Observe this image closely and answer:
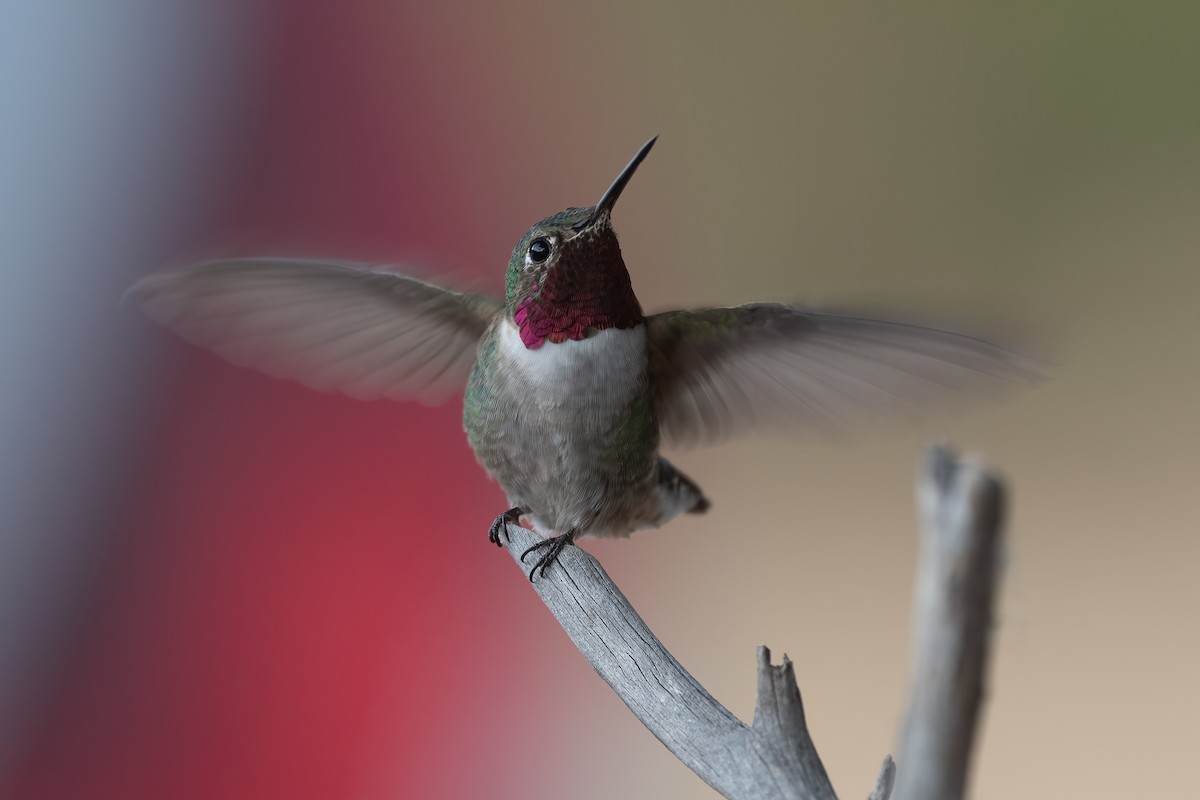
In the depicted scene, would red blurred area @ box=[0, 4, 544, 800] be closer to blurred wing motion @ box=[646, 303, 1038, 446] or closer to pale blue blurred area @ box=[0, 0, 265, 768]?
pale blue blurred area @ box=[0, 0, 265, 768]

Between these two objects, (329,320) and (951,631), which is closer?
(951,631)

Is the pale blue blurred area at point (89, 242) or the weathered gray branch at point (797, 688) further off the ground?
the pale blue blurred area at point (89, 242)

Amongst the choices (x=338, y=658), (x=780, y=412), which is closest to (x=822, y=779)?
(x=780, y=412)

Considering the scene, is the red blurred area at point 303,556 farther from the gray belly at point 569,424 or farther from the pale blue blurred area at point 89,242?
the gray belly at point 569,424

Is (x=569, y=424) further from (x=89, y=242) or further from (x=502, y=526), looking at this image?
(x=89, y=242)

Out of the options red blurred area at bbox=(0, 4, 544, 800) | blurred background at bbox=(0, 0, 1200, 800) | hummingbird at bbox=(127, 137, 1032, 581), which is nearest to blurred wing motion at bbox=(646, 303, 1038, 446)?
hummingbird at bbox=(127, 137, 1032, 581)

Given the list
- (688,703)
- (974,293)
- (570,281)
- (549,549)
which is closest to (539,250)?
(570,281)

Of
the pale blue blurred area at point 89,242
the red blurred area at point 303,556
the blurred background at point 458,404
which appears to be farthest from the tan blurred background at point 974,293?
the pale blue blurred area at point 89,242
